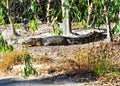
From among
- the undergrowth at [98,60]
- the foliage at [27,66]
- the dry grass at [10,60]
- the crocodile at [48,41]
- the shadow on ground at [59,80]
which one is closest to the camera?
the foliage at [27,66]

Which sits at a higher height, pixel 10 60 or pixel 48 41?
pixel 48 41

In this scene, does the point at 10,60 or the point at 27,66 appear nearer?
the point at 27,66

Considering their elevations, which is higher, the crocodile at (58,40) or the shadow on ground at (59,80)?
the crocodile at (58,40)

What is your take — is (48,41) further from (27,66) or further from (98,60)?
(27,66)

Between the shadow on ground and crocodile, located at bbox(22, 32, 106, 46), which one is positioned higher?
crocodile, located at bbox(22, 32, 106, 46)

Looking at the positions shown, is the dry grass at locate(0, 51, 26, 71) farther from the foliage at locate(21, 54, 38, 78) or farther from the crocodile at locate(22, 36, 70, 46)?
the crocodile at locate(22, 36, 70, 46)

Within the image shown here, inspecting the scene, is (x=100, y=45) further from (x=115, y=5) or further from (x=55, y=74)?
(x=115, y=5)

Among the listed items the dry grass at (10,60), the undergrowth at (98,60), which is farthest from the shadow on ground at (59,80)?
the dry grass at (10,60)

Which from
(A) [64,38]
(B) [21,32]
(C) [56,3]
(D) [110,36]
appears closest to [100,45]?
(D) [110,36]

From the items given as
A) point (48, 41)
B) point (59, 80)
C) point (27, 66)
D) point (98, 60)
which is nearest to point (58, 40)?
point (48, 41)

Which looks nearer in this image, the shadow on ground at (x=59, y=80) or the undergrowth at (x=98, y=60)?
the shadow on ground at (x=59, y=80)

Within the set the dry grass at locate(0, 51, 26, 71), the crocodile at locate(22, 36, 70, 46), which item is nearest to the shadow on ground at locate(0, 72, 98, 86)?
the dry grass at locate(0, 51, 26, 71)

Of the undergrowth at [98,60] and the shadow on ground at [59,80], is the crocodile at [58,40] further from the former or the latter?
the shadow on ground at [59,80]

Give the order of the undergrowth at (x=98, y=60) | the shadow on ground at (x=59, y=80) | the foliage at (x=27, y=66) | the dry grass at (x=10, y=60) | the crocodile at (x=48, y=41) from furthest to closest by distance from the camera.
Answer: the crocodile at (x=48, y=41), the dry grass at (x=10, y=60), the undergrowth at (x=98, y=60), the shadow on ground at (x=59, y=80), the foliage at (x=27, y=66)
